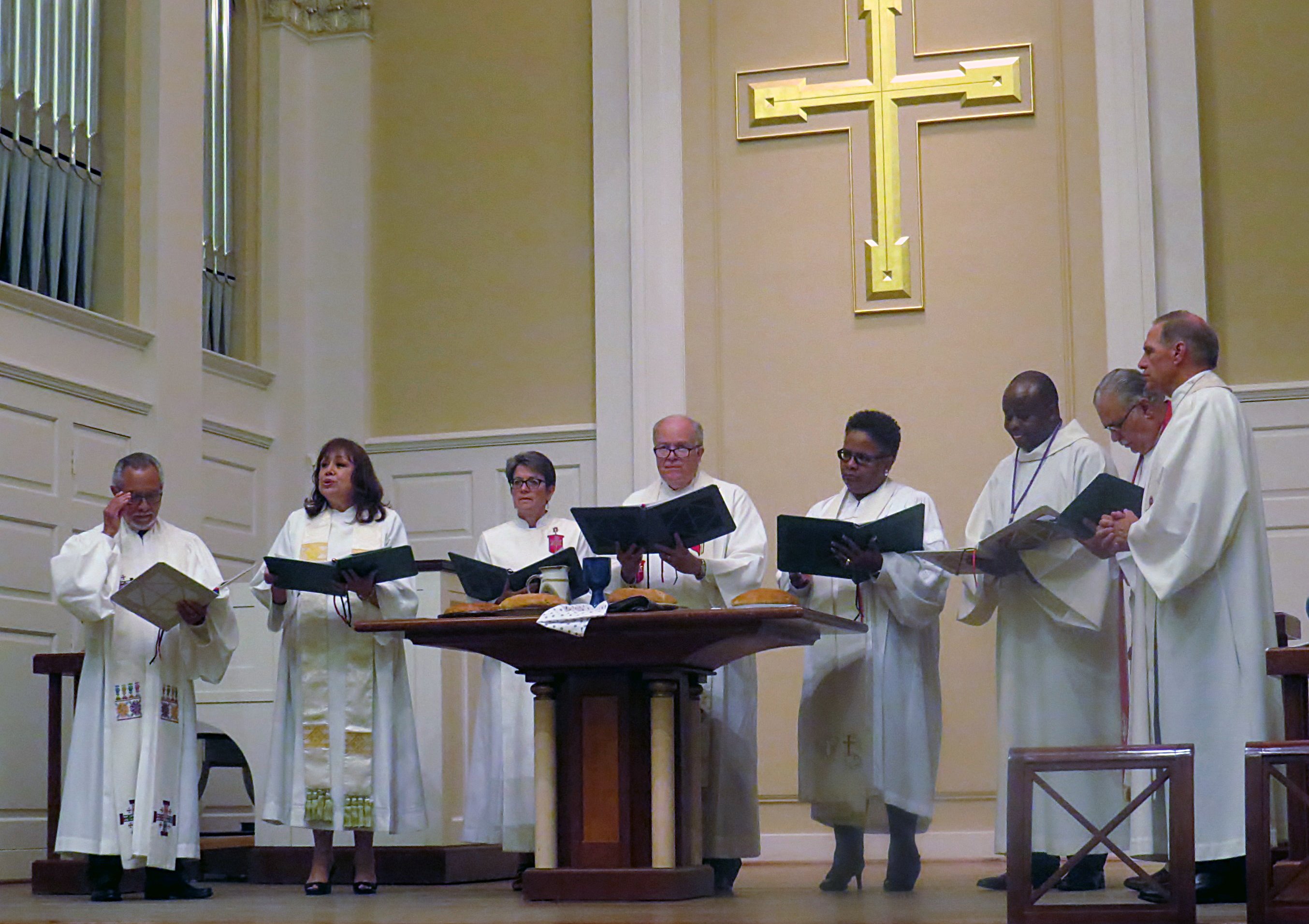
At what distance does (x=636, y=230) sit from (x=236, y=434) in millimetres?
2246

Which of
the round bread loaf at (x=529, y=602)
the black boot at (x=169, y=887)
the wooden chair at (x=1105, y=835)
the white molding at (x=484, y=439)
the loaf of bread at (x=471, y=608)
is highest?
the white molding at (x=484, y=439)

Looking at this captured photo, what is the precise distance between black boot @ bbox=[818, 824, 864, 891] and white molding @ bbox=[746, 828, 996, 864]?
2030mm

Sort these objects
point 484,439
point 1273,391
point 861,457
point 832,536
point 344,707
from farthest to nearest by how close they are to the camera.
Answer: point 484,439
point 1273,391
point 344,707
point 861,457
point 832,536

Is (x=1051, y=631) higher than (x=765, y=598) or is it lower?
lower

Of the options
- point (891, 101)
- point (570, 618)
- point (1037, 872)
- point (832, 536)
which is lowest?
point (1037, 872)

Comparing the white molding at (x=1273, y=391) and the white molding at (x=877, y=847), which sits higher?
the white molding at (x=1273, y=391)

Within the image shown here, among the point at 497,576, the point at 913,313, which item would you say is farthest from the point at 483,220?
the point at 497,576

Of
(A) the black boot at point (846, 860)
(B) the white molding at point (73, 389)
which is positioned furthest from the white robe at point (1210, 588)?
(B) the white molding at point (73, 389)

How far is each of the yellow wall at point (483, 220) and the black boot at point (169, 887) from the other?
339 cm

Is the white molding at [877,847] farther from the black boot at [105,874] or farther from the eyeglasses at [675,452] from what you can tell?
the black boot at [105,874]

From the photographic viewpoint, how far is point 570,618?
5117mm

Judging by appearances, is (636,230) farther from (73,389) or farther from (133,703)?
(133,703)

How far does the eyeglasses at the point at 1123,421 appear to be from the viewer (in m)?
5.51

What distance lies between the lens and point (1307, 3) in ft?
26.9
